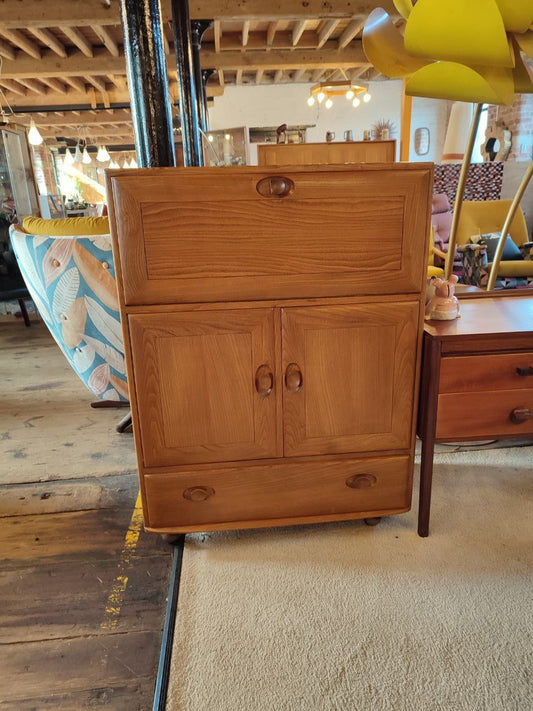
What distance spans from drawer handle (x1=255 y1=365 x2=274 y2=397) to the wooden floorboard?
0.59 m

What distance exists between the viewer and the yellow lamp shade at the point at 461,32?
799mm

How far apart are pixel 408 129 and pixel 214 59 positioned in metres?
3.58

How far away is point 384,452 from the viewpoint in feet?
4.42

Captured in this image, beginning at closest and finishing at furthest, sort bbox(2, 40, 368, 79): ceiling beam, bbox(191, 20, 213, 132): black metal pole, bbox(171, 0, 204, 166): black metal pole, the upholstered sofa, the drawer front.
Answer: the drawer front < the upholstered sofa < bbox(171, 0, 204, 166): black metal pole < bbox(191, 20, 213, 132): black metal pole < bbox(2, 40, 368, 79): ceiling beam

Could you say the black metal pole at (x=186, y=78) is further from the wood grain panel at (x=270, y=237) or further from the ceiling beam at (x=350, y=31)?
the ceiling beam at (x=350, y=31)

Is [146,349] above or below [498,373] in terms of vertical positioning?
above

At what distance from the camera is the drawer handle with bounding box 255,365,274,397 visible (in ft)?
4.05

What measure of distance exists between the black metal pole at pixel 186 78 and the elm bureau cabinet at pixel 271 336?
2.17m

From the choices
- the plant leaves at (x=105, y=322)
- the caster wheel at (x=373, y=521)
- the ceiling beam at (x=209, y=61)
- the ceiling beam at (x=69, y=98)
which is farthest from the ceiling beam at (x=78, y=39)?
the caster wheel at (x=373, y=521)


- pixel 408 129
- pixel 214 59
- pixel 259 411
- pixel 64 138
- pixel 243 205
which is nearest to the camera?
pixel 243 205

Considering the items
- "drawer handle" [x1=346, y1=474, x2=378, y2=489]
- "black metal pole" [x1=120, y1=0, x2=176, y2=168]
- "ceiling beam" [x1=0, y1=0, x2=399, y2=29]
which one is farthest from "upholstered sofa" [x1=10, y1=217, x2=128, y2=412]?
"ceiling beam" [x1=0, y1=0, x2=399, y2=29]

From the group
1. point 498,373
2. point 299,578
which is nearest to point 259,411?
point 299,578

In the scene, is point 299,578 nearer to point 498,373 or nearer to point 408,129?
point 498,373

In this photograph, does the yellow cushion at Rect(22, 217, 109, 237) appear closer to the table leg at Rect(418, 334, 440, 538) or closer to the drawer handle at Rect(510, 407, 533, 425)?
the table leg at Rect(418, 334, 440, 538)
